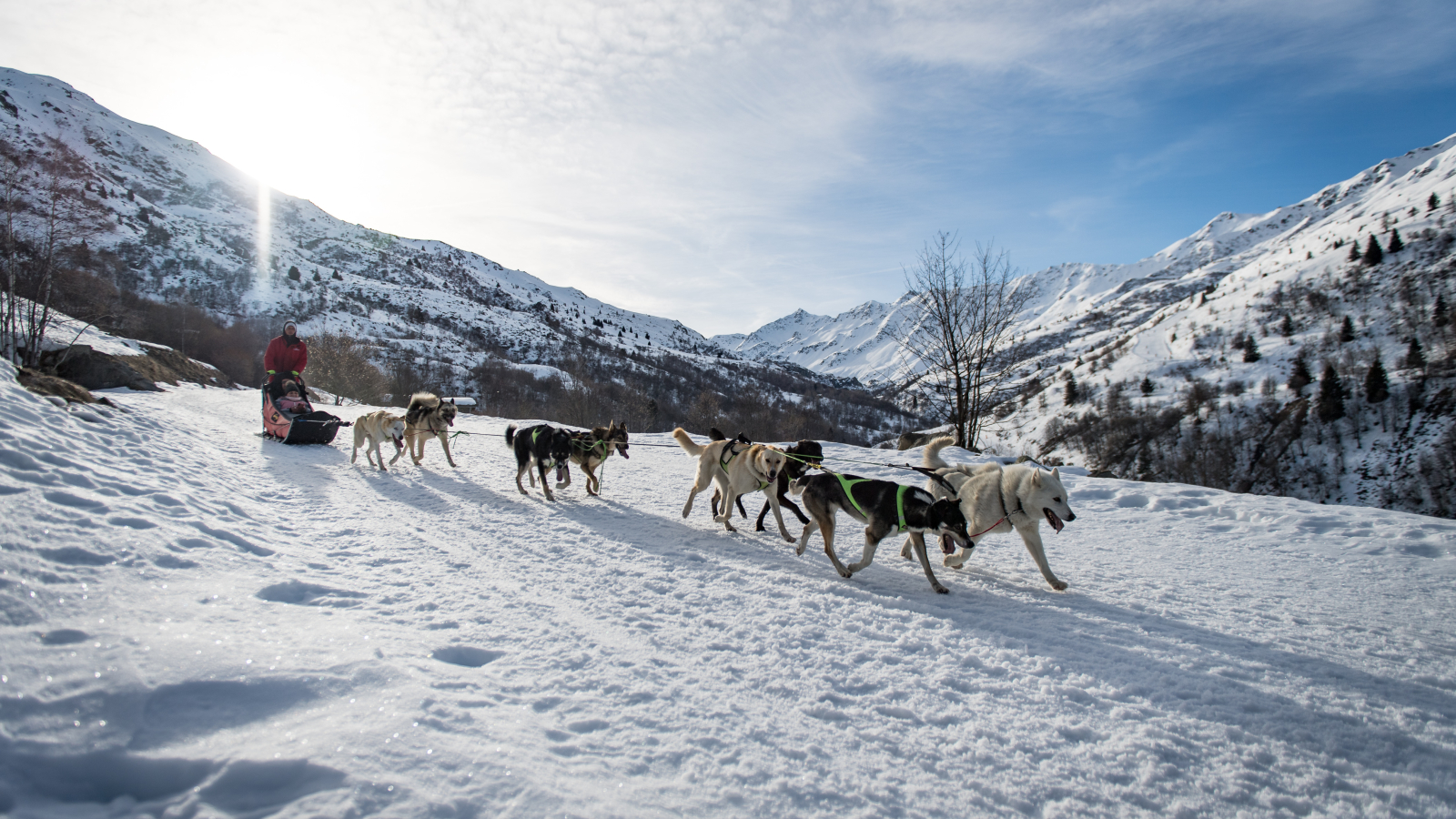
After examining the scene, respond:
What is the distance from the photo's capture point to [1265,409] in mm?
58562

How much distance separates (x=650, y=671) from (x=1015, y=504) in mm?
3887

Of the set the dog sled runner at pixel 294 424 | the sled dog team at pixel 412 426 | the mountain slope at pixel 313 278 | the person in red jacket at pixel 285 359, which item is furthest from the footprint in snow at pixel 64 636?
the mountain slope at pixel 313 278

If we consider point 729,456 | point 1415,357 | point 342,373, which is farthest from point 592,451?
point 1415,357

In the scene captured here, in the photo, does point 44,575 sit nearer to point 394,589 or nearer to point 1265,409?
point 394,589

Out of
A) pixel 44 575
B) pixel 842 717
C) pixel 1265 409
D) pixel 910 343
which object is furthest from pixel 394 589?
pixel 1265 409

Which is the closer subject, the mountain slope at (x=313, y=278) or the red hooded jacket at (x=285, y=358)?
the red hooded jacket at (x=285, y=358)

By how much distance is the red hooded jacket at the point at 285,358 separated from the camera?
11.6 metres

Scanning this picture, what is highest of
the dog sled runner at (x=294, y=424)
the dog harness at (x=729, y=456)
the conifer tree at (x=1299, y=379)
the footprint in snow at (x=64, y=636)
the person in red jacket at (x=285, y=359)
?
the conifer tree at (x=1299, y=379)

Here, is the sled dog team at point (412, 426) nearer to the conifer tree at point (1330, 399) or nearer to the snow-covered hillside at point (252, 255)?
the snow-covered hillside at point (252, 255)

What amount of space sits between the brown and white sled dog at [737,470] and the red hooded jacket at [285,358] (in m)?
9.66

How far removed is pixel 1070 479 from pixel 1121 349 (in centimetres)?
11277

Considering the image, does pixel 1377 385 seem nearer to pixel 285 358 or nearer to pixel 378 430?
pixel 378 430

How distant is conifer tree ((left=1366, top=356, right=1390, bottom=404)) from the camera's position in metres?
52.4

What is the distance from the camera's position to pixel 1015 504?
530 cm
